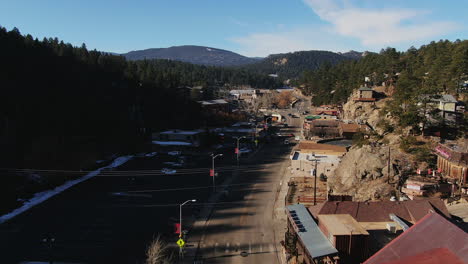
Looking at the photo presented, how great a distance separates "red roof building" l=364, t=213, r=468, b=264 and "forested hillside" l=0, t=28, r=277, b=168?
39.3m

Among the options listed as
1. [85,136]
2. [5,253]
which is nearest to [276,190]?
[5,253]

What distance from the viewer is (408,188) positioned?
2653 centimetres

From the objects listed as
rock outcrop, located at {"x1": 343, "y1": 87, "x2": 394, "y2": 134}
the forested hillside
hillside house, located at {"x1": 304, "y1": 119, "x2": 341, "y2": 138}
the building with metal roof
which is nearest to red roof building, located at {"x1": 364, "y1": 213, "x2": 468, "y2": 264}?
the building with metal roof

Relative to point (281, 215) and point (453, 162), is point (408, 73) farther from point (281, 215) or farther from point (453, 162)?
point (281, 215)

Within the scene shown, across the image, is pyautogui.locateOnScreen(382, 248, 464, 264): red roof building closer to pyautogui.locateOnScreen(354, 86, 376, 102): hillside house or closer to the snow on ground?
the snow on ground

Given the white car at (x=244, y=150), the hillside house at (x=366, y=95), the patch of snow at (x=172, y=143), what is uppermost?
the hillside house at (x=366, y=95)

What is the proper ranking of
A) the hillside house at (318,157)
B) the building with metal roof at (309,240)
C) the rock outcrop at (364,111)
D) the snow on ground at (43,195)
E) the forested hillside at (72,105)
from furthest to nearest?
1. the rock outcrop at (364,111)
2. the forested hillside at (72,105)
3. the hillside house at (318,157)
4. the snow on ground at (43,195)
5. the building with metal roof at (309,240)

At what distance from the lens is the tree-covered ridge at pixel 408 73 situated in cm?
4375

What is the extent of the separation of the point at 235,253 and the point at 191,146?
39276mm

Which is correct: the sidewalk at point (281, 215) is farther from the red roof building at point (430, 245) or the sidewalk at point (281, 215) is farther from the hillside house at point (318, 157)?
the red roof building at point (430, 245)

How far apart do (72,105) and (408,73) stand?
53.9 m

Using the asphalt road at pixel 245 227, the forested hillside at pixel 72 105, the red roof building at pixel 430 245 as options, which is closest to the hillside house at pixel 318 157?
the asphalt road at pixel 245 227

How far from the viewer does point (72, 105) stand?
174 ft

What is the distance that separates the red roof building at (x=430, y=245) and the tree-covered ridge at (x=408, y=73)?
87.5ft
